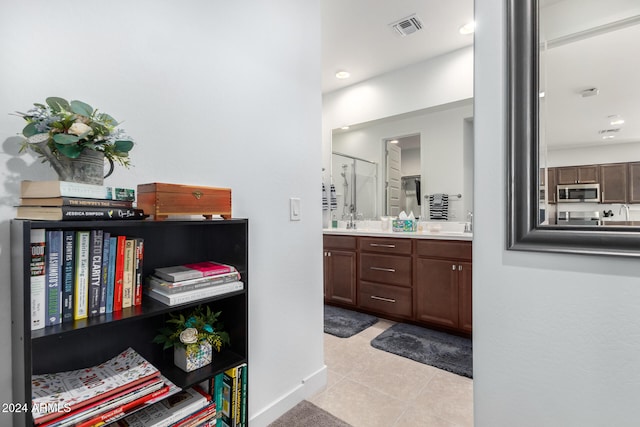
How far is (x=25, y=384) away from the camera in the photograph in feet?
2.44

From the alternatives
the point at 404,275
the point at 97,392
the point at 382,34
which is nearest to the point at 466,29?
the point at 382,34

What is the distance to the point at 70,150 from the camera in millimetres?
849

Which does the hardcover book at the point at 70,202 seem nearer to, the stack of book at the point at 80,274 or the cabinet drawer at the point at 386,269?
the stack of book at the point at 80,274

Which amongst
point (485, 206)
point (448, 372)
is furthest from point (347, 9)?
point (448, 372)

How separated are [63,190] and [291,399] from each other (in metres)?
1.55

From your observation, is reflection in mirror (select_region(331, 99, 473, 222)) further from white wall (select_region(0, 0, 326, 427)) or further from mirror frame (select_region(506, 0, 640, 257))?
Result: mirror frame (select_region(506, 0, 640, 257))

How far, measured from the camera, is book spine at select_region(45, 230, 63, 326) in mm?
835

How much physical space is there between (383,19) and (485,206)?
231cm

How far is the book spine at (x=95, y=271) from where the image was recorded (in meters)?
0.92

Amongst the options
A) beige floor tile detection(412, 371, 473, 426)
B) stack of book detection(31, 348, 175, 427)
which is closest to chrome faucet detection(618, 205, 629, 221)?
beige floor tile detection(412, 371, 473, 426)

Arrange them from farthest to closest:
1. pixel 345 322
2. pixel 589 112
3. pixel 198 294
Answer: pixel 345 322, pixel 198 294, pixel 589 112

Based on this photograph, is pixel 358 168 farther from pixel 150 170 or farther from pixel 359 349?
pixel 150 170

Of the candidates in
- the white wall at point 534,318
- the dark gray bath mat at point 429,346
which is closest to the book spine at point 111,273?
the white wall at point 534,318

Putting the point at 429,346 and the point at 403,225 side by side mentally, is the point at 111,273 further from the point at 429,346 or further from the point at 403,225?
the point at 403,225
